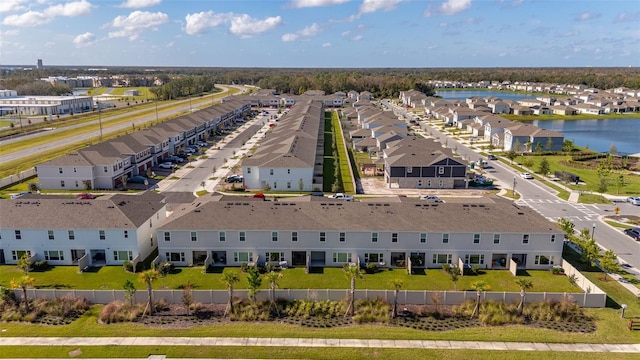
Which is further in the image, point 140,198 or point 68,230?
point 140,198

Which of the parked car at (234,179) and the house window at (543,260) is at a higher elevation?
the parked car at (234,179)

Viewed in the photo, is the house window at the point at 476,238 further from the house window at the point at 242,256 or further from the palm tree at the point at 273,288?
the house window at the point at 242,256

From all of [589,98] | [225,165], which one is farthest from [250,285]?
[589,98]

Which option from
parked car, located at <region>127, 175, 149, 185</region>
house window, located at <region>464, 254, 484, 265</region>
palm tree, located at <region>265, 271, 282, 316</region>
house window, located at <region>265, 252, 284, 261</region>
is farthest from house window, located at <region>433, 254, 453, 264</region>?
parked car, located at <region>127, 175, 149, 185</region>

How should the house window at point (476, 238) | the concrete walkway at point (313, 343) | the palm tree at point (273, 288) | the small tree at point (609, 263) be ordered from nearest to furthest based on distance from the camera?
the concrete walkway at point (313, 343)
the palm tree at point (273, 288)
the small tree at point (609, 263)
the house window at point (476, 238)

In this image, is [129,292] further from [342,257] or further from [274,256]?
[342,257]

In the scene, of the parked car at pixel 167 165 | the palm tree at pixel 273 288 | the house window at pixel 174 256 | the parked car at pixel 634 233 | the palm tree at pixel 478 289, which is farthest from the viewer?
the parked car at pixel 167 165

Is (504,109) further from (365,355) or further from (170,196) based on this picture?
(365,355)

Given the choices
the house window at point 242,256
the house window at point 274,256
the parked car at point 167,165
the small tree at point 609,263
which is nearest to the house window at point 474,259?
the small tree at point 609,263
